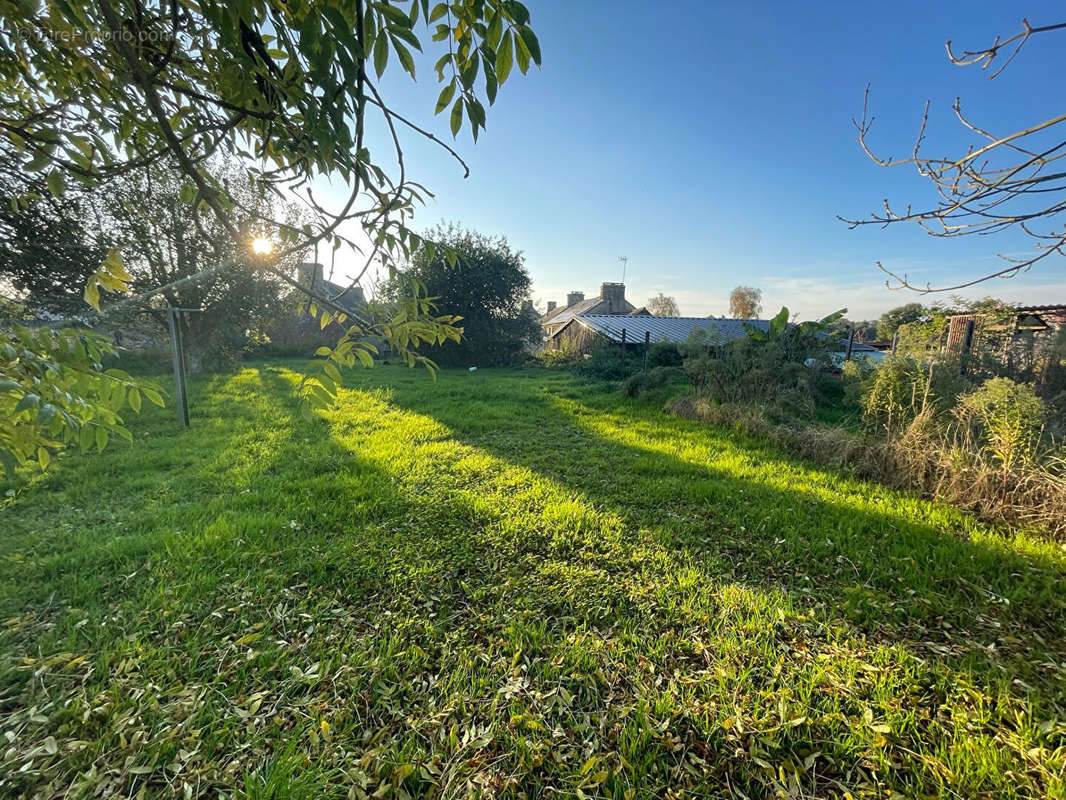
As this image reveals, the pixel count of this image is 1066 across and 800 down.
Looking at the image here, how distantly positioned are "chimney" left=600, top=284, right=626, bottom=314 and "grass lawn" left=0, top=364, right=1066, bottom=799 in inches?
1204

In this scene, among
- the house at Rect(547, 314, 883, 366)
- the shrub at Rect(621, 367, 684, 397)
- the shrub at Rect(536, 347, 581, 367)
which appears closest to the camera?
the shrub at Rect(621, 367, 684, 397)

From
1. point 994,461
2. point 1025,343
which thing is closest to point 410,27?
point 994,461

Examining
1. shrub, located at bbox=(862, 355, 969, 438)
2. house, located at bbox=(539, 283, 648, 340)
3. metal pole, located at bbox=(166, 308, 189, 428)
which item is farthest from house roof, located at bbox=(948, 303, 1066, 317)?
house, located at bbox=(539, 283, 648, 340)

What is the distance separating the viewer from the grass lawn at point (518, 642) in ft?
5.01

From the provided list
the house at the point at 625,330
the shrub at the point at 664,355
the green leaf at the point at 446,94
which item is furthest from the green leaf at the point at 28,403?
the house at the point at 625,330

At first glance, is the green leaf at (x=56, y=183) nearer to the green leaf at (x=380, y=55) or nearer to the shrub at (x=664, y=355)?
the green leaf at (x=380, y=55)

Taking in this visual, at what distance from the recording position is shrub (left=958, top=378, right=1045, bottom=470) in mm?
3627

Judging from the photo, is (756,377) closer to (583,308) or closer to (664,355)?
(664,355)

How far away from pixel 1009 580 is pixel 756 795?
8.72 feet

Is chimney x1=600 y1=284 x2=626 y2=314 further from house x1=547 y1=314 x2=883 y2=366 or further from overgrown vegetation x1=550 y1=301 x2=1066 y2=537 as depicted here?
overgrown vegetation x1=550 y1=301 x2=1066 y2=537

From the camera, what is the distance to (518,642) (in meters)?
2.17

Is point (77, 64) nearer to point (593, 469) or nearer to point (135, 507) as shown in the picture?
point (135, 507)

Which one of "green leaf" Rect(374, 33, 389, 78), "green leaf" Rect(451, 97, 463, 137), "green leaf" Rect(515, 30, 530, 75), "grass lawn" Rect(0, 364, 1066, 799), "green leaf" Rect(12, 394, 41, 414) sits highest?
"green leaf" Rect(515, 30, 530, 75)

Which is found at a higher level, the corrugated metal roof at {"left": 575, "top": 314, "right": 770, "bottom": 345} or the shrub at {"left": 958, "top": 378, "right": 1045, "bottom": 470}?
the corrugated metal roof at {"left": 575, "top": 314, "right": 770, "bottom": 345}
